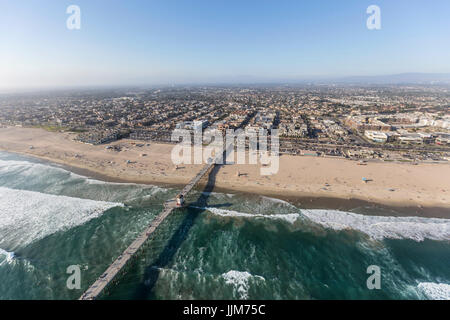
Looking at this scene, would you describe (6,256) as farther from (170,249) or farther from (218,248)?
(218,248)

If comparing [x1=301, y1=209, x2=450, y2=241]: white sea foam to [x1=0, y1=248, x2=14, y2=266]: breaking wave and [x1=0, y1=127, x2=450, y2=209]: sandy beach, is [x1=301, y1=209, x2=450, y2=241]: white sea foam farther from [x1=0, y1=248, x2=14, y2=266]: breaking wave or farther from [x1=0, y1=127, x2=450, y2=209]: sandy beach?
[x1=0, y1=248, x2=14, y2=266]: breaking wave

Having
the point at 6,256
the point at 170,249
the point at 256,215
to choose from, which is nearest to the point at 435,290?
the point at 256,215

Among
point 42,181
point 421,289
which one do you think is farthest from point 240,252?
point 42,181

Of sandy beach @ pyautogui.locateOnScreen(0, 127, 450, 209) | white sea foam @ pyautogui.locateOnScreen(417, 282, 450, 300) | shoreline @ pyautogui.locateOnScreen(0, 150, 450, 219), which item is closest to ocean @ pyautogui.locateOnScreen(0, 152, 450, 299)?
white sea foam @ pyautogui.locateOnScreen(417, 282, 450, 300)

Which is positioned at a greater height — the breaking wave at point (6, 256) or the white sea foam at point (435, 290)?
the breaking wave at point (6, 256)

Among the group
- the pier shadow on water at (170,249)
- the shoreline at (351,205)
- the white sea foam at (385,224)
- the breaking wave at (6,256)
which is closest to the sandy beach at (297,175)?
the shoreline at (351,205)

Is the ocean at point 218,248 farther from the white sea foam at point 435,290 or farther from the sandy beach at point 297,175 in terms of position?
the sandy beach at point 297,175
